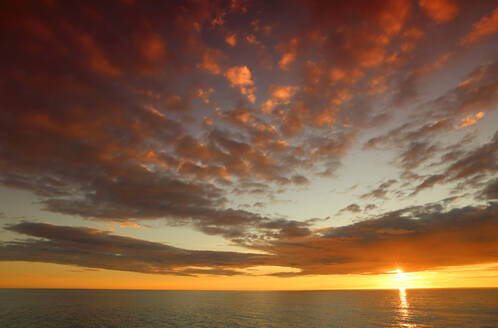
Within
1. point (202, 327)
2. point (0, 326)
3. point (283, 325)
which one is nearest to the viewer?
point (0, 326)

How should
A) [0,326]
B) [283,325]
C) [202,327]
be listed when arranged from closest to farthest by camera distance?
[0,326], [202,327], [283,325]

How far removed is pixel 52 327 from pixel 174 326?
1146 inches

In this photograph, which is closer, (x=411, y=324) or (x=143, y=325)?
(x=143, y=325)

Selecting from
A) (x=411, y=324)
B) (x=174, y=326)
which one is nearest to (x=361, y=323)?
(x=411, y=324)

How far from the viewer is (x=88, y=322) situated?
74562mm

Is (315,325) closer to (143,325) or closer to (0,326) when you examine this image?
(143,325)

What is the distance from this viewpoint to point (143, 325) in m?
70.9

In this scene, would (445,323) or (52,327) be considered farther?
(445,323)

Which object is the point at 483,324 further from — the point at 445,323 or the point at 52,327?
the point at 52,327

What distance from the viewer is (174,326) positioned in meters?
69.2

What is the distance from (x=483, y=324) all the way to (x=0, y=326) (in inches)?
4854

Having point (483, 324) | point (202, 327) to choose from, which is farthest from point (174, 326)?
point (483, 324)

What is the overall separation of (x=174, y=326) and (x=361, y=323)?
52436 mm

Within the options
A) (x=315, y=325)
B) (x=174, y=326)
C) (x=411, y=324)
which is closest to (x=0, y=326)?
(x=174, y=326)
